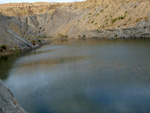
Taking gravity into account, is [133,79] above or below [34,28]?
above

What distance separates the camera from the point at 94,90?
13.9 m

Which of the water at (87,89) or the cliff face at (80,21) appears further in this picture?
the cliff face at (80,21)

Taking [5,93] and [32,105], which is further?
[32,105]

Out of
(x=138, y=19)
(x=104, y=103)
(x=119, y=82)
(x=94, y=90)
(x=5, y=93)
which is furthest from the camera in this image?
Answer: (x=138, y=19)

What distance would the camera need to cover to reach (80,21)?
261ft

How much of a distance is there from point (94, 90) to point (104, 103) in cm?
223

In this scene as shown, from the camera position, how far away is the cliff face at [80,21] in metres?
53.7

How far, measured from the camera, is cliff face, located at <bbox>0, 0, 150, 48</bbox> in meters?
53.7

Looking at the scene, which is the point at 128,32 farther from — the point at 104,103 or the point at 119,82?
the point at 104,103

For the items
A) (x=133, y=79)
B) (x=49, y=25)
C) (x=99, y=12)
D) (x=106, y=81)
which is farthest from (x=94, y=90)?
(x=49, y=25)

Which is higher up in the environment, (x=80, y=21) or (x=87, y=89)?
(x=87, y=89)

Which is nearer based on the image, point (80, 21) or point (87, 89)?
point (87, 89)

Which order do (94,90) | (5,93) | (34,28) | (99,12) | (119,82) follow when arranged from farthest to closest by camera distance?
(34,28), (99,12), (119,82), (94,90), (5,93)

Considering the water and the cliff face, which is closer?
the water
